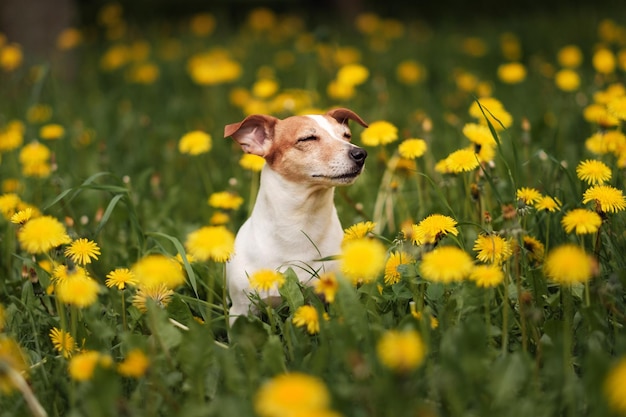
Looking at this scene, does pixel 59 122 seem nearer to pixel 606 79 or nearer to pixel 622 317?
pixel 606 79

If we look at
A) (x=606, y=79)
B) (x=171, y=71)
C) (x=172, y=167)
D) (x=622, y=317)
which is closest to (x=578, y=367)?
(x=622, y=317)

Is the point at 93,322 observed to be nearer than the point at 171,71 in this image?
Yes

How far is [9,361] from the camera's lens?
175cm

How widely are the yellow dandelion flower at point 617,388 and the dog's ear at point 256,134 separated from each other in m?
1.62

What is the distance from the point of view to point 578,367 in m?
2.15

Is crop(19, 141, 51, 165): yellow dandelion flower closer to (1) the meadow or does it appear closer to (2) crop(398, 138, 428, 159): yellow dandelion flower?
(1) the meadow

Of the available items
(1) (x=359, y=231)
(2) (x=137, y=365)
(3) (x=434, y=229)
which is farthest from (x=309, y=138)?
(2) (x=137, y=365)

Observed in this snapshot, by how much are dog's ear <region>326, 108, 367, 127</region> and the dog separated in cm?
15

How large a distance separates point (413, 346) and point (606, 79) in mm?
4002

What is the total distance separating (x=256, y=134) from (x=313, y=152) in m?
0.32

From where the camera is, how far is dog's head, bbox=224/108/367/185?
2680 millimetres

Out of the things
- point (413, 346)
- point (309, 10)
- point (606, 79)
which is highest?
point (413, 346)

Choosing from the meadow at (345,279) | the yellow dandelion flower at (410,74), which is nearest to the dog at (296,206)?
the meadow at (345,279)

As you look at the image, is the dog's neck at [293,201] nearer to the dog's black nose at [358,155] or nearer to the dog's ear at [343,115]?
the dog's black nose at [358,155]
